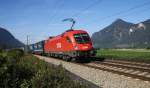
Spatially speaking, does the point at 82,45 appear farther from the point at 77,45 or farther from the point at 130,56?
the point at 130,56

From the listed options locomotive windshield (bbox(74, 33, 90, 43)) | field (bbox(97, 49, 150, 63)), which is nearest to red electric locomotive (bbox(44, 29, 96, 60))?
locomotive windshield (bbox(74, 33, 90, 43))

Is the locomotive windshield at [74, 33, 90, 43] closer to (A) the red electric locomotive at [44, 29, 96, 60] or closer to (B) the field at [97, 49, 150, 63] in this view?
(A) the red electric locomotive at [44, 29, 96, 60]

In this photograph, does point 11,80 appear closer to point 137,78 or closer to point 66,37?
point 137,78

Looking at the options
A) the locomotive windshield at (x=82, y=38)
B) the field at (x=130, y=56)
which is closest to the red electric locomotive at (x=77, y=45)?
the locomotive windshield at (x=82, y=38)

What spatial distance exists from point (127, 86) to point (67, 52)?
16918 millimetres

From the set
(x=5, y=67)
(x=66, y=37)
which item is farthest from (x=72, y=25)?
(x=5, y=67)

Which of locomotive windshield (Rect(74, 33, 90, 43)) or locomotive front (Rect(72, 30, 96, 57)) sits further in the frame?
locomotive windshield (Rect(74, 33, 90, 43))

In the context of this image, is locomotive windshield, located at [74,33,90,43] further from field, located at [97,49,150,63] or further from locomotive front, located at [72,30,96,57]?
field, located at [97,49,150,63]

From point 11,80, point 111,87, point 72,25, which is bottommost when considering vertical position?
point 111,87

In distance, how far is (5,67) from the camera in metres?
8.40

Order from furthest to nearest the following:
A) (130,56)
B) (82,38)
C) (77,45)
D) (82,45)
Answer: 1. (130,56)
2. (82,38)
3. (82,45)
4. (77,45)

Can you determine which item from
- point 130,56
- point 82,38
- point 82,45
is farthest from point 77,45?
point 130,56

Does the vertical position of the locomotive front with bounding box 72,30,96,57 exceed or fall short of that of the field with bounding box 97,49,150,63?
it exceeds it

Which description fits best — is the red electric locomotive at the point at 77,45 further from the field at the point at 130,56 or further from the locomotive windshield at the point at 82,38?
the field at the point at 130,56
